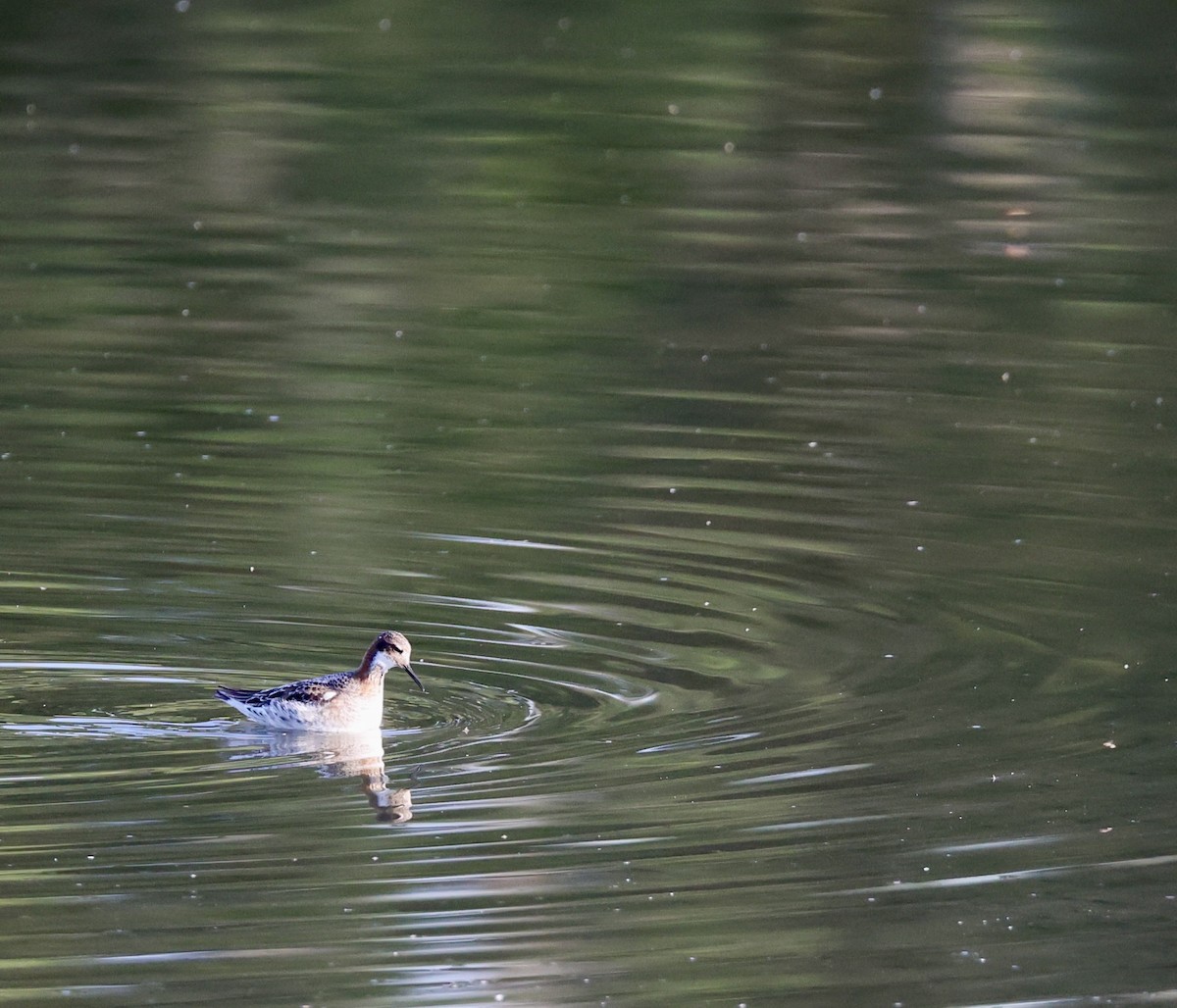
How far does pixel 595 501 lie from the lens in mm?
11609

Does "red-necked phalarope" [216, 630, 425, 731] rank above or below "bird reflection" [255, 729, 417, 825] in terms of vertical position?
Answer: above

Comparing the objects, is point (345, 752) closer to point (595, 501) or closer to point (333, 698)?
point (333, 698)

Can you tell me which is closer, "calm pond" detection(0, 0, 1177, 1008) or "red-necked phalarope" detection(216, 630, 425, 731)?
"calm pond" detection(0, 0, 1177, 1008)

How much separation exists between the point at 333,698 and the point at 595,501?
3273 mm

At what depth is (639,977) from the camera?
6.59m

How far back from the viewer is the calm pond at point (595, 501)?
7.04 meters

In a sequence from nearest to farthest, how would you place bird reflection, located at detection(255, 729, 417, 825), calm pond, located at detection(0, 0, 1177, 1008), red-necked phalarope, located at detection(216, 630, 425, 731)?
calm pond, located at detection(0, 0, 1177, 1008), bird reflection, located at detection(255, 729, 417, 825), red-necked phalarope, located at detection(216, 630, 425, 731)

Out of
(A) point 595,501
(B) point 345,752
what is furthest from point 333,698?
(A) point 595,501

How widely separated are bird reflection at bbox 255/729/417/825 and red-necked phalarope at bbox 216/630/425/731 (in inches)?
1.2

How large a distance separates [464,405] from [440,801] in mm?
5470

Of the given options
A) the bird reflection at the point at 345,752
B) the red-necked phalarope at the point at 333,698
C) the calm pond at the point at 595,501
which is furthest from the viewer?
the red-necked phalarope at the point at 333,698

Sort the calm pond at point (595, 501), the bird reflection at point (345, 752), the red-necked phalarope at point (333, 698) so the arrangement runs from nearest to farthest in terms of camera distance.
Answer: the calm pond at point (595, 501), the bird reflection at point (345, 752), the red-necked phalarope at point (333, 698)

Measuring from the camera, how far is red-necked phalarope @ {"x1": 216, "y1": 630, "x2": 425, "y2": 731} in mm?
8492

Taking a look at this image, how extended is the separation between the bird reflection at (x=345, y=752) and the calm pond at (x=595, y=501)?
0.03 m
